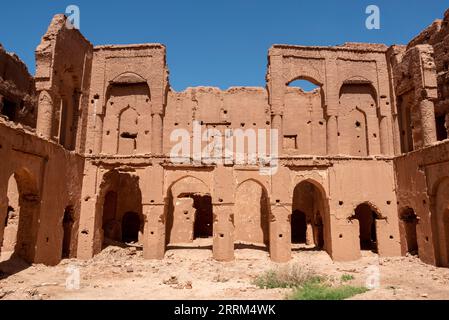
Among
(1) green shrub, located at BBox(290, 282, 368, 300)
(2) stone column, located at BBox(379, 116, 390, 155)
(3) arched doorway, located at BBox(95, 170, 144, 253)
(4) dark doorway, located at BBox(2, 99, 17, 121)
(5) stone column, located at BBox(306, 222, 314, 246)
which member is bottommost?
(1) green shrub, located at BBox(290, 282, 368, 300)

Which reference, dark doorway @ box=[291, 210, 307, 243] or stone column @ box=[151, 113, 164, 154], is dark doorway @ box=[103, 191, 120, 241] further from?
dark doorway @ box=[291, 210, 307, 243]

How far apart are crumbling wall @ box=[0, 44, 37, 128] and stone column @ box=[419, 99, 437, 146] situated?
20531 millimetres

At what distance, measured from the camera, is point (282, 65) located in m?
18.3

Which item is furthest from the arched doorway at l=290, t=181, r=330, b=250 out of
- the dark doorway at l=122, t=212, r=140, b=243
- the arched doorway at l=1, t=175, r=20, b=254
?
the arched doorway at l=1, t=175, r=20, b=254

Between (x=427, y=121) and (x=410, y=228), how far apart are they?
16.6 ft

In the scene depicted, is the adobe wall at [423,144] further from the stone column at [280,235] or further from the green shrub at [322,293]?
the green shrub at [322,293]

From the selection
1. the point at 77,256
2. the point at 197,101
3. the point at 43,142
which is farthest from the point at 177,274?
the point at 197,101

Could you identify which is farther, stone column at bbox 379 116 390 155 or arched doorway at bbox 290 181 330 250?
arched doorway at bbox 290 181 330 250

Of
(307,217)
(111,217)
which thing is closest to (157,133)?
(111,217)

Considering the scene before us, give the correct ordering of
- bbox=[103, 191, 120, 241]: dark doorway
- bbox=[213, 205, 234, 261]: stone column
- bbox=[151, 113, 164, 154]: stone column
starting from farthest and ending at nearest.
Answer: bbox=[103, 191, 120, 241]: dark doorway < bbox=[151, 113, 164, 154]: stone column < bbox=[213, 205, 234, 261]: stone column

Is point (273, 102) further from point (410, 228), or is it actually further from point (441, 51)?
point (441, 51)

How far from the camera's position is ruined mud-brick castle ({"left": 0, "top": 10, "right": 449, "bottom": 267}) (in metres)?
15.4

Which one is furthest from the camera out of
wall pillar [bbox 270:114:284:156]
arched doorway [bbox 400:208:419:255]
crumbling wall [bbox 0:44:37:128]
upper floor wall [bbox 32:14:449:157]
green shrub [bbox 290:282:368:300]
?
crumbling wall [bbox 0:44:37:128]

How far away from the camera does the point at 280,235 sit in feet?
54.9
